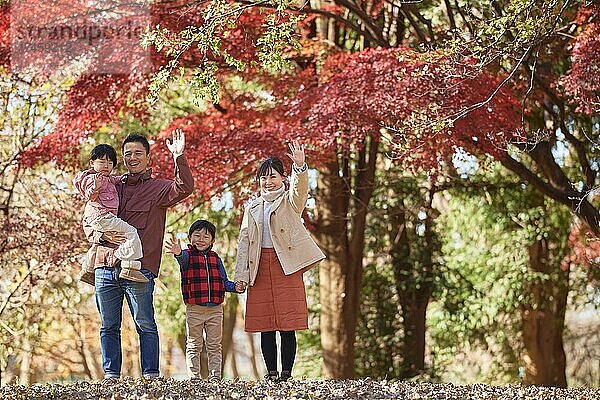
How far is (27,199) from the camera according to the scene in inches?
369

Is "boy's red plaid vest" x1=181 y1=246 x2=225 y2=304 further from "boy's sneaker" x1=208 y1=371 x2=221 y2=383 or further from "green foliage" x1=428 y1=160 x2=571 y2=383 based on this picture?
"green foliage" x1=428 y1=160 x2=571 y2=383

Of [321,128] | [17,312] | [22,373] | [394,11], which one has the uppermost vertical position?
[394,11]

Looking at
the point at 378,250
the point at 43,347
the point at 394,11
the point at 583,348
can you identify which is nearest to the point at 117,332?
the point at 394,11

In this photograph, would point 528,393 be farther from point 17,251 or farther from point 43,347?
point 43,347

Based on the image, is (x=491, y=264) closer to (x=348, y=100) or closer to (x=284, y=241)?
(x=348, y=100)

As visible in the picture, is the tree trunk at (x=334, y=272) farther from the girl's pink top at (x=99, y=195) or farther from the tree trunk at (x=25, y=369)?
the tree trunk at (x=25, y=369)

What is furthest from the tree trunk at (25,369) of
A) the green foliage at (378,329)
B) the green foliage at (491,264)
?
the green foliage at (491,264)

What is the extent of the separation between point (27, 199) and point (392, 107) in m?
5.02

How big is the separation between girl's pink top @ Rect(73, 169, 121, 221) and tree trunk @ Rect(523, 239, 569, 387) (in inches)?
216

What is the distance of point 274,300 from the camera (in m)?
4.51

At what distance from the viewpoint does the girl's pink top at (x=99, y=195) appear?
4148 mm

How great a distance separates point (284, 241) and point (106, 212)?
0.92m

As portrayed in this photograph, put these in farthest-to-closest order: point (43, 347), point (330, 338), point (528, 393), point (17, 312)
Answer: point (43, 347) → point (17, 312) → point (330, 338) → point (528, 393)

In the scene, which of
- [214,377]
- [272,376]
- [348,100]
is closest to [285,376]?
[272,376]
